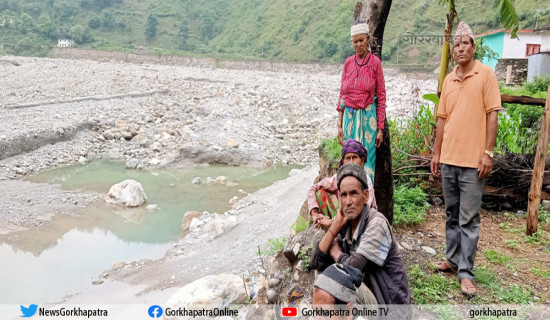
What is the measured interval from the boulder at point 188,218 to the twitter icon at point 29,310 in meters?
2.79

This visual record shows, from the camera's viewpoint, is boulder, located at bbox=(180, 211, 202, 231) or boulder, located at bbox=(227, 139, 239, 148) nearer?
boulder, located at bbox=(180, 211, 202, 231)

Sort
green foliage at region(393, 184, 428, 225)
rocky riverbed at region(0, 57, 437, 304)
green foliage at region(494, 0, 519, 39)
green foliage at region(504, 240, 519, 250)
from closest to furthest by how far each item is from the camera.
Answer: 1. green foliage at region(504, 240, 519, 250)
2. green foliage at region(393, 184, 428, 225)
3. green foliage at region(494, 0, 519, 39)
4. rocky riverbed at region(0, 57, 437, 304)

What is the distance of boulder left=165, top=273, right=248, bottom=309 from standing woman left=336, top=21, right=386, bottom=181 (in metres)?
1.78

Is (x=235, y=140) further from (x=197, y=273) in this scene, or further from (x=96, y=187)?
(x=197, y=273)

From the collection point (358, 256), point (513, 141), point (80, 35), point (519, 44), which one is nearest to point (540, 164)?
point (513, 141)

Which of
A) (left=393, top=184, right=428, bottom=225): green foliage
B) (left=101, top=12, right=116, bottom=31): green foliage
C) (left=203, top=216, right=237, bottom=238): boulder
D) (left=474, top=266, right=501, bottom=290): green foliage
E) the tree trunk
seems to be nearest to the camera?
(left=474, top=266, right=501, bottom=290): green foliage

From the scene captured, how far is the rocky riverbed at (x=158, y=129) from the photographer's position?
7.84 metres

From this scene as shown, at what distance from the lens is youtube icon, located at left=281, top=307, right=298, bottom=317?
2.78 meters

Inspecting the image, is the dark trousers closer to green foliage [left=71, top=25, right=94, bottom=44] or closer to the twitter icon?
the twitter icon

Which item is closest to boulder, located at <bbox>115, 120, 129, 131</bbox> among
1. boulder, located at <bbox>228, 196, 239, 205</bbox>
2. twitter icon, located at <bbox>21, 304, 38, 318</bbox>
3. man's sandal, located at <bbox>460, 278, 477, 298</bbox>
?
boulder, located at <bbox>228, 196, 239, 205</bbox>

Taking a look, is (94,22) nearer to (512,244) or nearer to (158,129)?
(158,129)

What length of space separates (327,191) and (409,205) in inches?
68.7

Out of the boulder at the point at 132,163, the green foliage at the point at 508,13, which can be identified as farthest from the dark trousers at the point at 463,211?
the boulder at the point at 132,163

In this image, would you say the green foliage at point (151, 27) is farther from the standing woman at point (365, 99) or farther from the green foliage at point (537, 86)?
the standing woman at point (365, 99)
